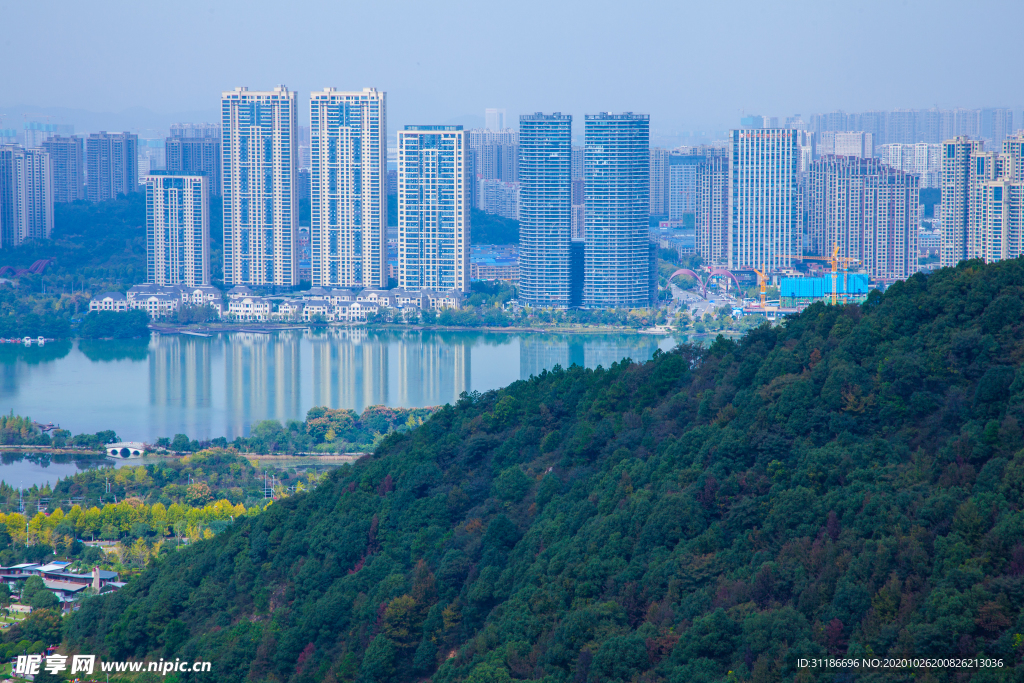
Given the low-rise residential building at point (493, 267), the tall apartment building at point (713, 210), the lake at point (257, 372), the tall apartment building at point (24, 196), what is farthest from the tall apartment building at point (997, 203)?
the tall apartment building at point (24, 196)

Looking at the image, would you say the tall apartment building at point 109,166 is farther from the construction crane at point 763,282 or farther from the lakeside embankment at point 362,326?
the construction crane at point 763,282

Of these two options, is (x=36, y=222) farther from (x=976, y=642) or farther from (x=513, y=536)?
(x=976, y=642)

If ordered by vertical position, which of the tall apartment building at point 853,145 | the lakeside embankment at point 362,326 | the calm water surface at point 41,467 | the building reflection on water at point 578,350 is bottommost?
the calm water surface at point 41,467

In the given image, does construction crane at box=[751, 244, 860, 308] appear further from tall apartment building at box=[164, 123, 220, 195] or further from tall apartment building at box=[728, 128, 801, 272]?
tall apartment building at box=[164, 123, 220, 195]

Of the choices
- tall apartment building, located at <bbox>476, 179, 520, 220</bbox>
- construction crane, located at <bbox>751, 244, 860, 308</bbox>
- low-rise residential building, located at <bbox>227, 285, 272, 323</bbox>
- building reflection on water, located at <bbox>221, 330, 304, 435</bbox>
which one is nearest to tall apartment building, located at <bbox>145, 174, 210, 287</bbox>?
low-rise residential building, located at <bbox>227, 285, 272, 323</bbox>

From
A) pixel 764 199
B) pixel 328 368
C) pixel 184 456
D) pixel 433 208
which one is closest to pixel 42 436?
pixel 184 456

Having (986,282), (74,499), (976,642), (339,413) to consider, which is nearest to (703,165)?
(339,413)

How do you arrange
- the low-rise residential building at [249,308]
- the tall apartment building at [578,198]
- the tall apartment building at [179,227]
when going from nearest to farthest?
1. the low-rise residential building at [249,308]
2. the tall apartment building at [179,227]
3. the tall apartment building at [578,198]
